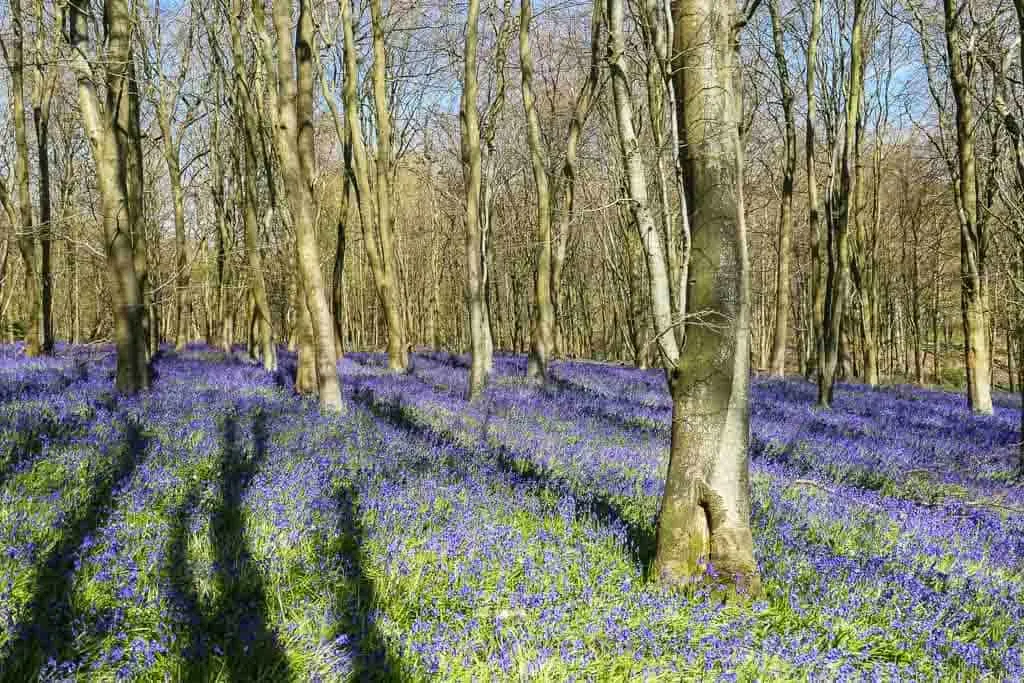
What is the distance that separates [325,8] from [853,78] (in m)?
13.1

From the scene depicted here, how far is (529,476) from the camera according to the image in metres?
5.94

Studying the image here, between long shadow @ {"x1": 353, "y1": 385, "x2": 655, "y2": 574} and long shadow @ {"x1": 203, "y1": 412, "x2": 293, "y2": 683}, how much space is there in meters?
2.10

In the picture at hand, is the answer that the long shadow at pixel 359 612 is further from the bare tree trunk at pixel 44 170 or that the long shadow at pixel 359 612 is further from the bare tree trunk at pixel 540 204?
the bare tree trunk at pixel 44 170

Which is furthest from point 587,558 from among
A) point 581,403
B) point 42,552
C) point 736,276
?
point 581,403

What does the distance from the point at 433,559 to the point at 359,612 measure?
640 millimetres

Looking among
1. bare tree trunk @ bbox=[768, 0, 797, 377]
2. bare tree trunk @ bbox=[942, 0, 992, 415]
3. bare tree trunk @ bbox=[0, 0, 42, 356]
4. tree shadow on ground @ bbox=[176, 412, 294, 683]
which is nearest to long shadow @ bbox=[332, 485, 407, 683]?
tree shadow on ground @ bbox=[176, 412, 294, 683]

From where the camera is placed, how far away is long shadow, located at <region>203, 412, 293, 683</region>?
2.66m

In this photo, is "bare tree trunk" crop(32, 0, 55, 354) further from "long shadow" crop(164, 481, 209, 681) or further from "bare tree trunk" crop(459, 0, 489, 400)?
"long shadow" crop(164, 481, 209, 681)

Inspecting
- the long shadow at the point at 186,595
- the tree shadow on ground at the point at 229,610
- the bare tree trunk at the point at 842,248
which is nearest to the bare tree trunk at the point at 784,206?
the bare tree trunk at the point at 842,248

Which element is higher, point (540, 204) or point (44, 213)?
point (44, 213)

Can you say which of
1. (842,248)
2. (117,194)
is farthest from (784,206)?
(117,194)

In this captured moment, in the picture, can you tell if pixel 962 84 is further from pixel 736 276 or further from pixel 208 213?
pixel 208 213

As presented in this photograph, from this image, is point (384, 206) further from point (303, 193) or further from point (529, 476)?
point (529, 476)

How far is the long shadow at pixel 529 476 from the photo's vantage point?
14.5ft
